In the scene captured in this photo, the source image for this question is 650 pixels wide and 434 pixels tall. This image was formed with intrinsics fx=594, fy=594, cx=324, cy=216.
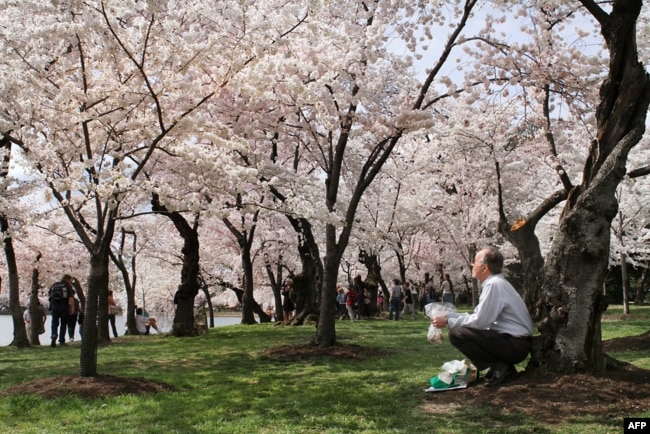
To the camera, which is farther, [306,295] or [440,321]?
[306,295]

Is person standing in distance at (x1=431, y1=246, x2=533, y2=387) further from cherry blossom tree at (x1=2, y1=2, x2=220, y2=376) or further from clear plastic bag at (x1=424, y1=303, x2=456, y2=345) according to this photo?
cherry blossom tree at (x1=2, y1=2, x2=220, y2=376)

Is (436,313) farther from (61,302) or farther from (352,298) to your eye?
(352,298)

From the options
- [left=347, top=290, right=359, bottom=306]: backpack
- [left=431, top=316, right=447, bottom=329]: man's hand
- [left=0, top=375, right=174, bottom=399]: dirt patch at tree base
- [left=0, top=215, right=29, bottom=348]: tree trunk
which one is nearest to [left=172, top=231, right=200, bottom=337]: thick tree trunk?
[left=0, top=215, right=29, bottom=348]: tree trunk

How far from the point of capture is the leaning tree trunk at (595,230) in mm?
5383

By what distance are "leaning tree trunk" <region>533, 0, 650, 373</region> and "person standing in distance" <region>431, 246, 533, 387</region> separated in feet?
0.91

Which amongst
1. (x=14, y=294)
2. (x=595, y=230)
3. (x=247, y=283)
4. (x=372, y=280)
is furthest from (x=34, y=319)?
(x=595, y=230)

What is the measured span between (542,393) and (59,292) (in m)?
11.5

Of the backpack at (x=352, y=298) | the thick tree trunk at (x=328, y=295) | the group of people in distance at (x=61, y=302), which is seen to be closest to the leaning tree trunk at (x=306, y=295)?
the backpack at (x=352, y=298)

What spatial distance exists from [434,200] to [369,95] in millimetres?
16450

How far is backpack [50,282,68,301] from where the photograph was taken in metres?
13.4

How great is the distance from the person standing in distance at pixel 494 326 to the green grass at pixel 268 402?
568mm

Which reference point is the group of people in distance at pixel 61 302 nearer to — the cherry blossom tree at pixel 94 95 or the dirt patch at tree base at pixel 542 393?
the cherry blossom tree at pixel 94 95

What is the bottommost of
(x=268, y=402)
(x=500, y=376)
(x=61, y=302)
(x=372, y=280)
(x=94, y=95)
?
(x=268, y=402)

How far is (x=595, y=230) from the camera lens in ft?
18.2
